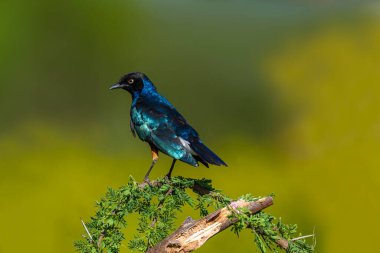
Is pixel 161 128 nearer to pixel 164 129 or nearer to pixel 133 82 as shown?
pixel 164 129

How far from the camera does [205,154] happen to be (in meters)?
3.96

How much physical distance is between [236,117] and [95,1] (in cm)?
247

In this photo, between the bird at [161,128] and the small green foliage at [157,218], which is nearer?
the small green foliage at [157,218]

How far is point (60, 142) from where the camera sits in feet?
24.6

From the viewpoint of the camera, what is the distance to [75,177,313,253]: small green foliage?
348 centimetres

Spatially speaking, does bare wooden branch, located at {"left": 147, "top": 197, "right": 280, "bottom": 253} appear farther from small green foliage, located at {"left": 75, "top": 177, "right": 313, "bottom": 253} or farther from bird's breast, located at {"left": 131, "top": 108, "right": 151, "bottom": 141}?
bird's breast, located at {"left": 131, "top": 108, "right": 151, "bottom": 141}

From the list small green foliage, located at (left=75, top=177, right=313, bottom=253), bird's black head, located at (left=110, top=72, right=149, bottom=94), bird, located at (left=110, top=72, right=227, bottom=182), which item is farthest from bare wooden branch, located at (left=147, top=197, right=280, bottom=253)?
bird's black head, located at (left=110, top=72, right=149, bottom=94)

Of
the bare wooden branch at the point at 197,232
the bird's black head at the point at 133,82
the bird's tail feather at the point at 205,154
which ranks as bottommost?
the bare wooden branch at the point at 197,232

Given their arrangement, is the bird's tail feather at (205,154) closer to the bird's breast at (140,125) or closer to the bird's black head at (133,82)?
the bird's breast at (140,125)

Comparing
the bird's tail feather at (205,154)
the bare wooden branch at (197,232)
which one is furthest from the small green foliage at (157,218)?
the bird's tail feather at (205,154)

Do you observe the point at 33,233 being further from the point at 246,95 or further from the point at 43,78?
the point at 246,95

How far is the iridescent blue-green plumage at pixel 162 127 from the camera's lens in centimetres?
402

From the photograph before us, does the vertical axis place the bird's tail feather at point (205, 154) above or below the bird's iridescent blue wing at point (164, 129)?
below

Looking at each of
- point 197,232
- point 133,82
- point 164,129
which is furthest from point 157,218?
point 133,82
